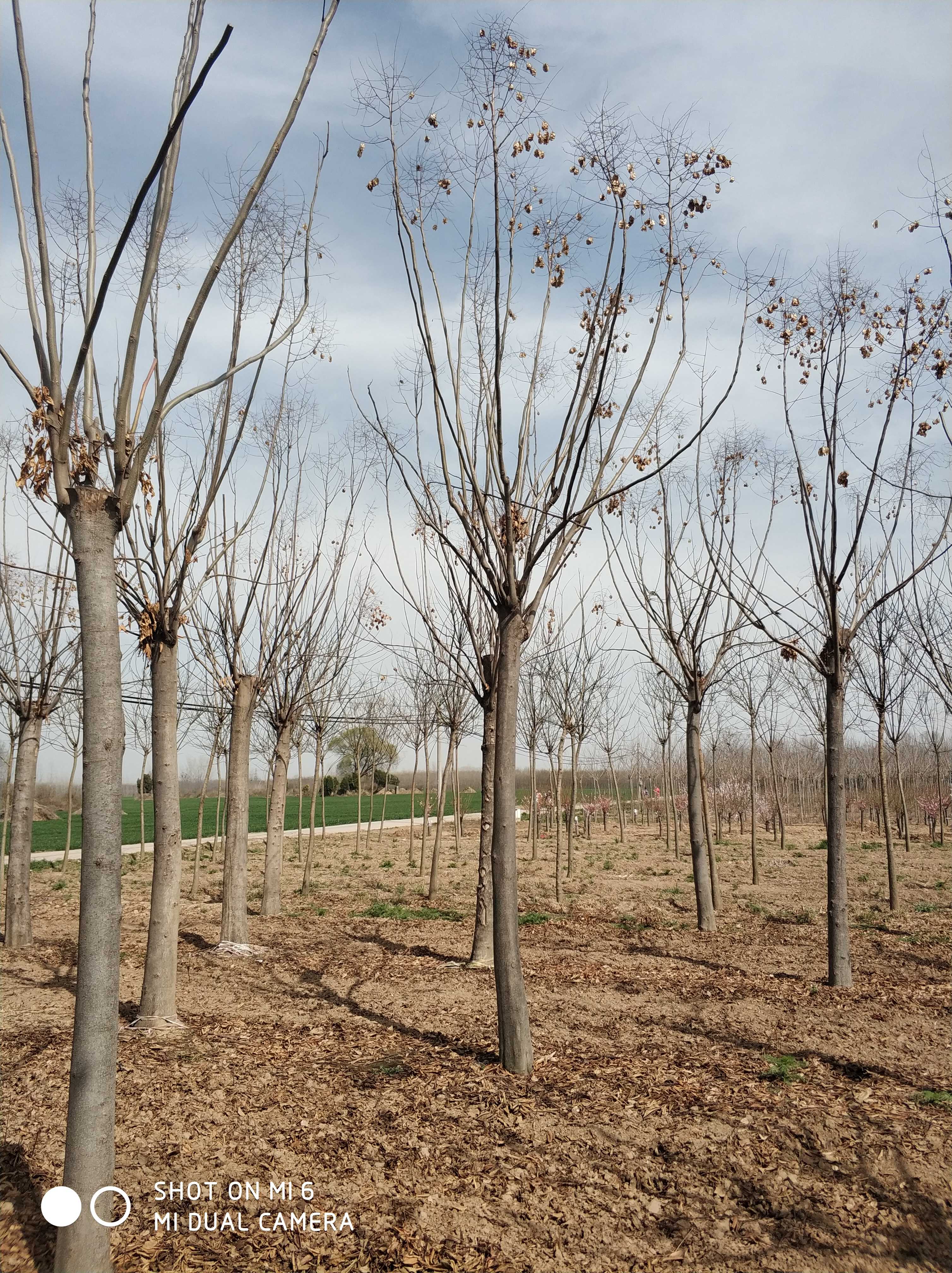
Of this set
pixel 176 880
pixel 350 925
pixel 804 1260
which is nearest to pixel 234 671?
pixel 176 880

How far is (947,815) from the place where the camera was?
2730cm

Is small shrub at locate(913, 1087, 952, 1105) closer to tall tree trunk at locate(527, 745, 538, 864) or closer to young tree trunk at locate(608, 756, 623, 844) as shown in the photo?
tall tree trunk at locate(527, 745, 538, 864)

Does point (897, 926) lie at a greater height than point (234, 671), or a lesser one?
lesser

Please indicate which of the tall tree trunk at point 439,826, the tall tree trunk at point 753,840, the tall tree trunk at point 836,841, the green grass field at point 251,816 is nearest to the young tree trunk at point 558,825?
the tall tree trunk at point 439,826

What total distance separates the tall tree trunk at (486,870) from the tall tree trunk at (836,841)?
8.96ft

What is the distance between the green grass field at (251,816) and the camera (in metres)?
27.0

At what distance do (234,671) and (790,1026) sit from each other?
5.64 metres

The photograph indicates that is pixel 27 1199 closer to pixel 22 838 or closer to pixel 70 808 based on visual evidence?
pixel 22 838

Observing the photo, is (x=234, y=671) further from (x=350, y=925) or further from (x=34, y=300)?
(x=34, y=300)

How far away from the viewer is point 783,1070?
4.68 m

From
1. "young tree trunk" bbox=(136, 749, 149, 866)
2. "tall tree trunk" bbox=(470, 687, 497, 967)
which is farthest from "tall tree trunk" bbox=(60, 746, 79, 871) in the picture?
"tall tree trunk" bbox=(470, 687, 497, 967)

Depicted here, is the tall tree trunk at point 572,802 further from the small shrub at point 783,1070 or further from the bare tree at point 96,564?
the bare tree at point 96,564

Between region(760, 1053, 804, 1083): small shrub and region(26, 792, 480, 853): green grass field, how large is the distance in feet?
65.0

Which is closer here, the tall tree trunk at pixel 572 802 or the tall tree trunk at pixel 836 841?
the tall tree trunk at pixel 836 841
